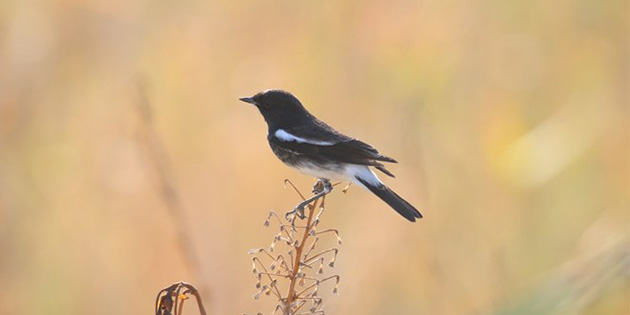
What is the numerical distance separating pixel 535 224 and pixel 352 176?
1.27m

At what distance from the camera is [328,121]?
5121 mm

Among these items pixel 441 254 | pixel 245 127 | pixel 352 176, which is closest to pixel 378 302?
pixel 441 254

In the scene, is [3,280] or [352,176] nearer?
[352,176]

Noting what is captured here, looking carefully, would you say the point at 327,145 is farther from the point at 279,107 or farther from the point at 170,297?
the point at 170,297

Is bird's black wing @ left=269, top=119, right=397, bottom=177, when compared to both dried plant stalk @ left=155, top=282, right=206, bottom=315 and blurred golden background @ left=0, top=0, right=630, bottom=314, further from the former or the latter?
dried plant stalk @ left=155, top=282, right=206, bottom=315

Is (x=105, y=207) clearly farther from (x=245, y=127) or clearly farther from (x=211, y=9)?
(x=211, y=9)

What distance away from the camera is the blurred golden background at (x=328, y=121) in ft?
14.0

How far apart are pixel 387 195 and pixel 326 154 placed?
0.32m

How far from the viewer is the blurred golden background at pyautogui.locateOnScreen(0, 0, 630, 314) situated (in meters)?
4.28

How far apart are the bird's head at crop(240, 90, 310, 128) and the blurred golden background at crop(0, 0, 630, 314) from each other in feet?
1.54

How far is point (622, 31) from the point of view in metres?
5.23

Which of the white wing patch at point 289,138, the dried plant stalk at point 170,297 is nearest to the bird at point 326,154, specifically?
the white wing patch at point 289,138

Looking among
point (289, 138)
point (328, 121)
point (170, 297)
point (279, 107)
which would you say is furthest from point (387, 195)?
point (170, 297)

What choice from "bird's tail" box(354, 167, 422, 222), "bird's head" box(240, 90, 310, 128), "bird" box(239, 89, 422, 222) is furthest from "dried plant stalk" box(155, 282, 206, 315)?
"bird's head" box(240, 90, 310, 128)
